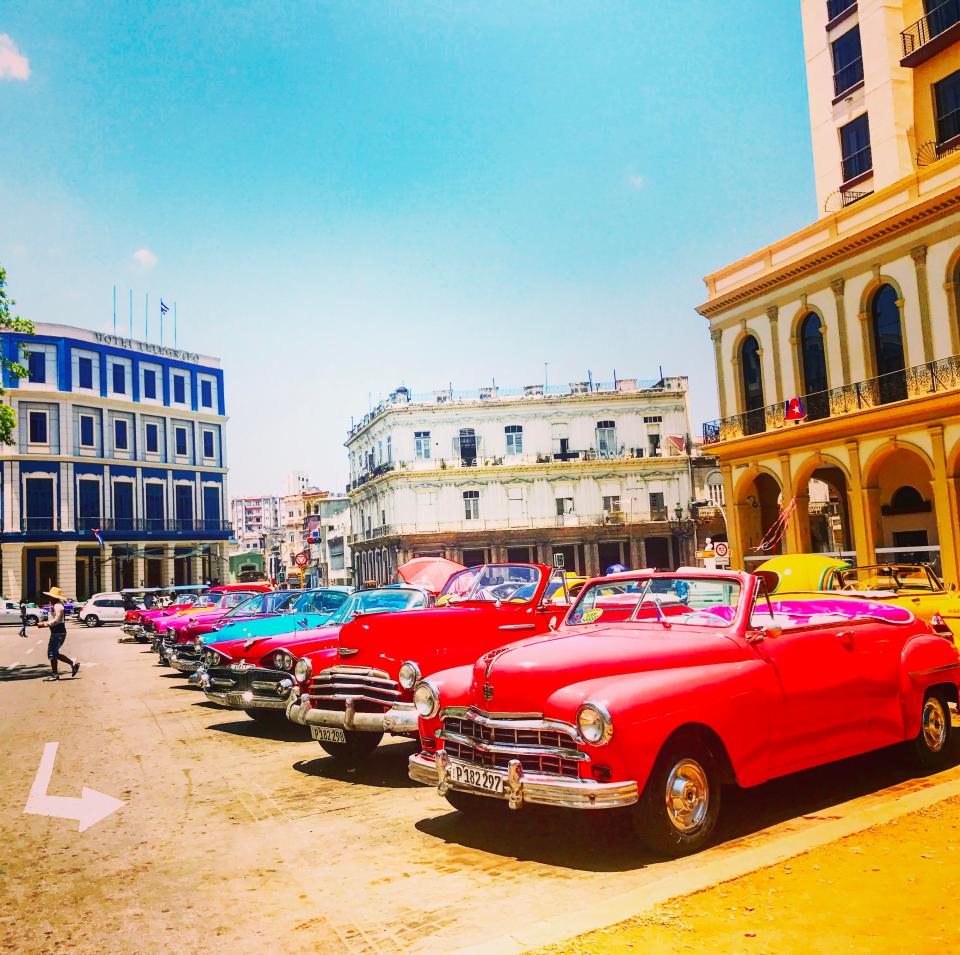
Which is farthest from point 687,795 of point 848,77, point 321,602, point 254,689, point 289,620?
point 848,77

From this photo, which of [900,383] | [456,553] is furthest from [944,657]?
[456,553]

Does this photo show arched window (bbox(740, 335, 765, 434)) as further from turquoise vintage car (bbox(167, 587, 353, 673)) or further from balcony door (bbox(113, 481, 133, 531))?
balcony door (bbox(113, 481, 133, 531))

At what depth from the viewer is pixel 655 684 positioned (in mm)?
5164

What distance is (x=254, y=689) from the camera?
31.5 ft

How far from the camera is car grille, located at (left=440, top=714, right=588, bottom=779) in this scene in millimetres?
5035

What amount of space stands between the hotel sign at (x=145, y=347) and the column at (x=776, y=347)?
44573 mm

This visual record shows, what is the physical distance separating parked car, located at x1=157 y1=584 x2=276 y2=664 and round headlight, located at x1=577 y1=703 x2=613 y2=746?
32.3ft

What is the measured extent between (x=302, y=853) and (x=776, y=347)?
24.9 meters

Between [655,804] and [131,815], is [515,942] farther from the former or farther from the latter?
[131,815]

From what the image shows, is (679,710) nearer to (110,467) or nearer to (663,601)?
(663,601)

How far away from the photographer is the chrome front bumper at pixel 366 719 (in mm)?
7281

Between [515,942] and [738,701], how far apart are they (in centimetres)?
222

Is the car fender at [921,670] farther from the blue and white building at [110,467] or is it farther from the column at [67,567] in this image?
the column at [67,567]

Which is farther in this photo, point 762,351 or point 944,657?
point 762,351
